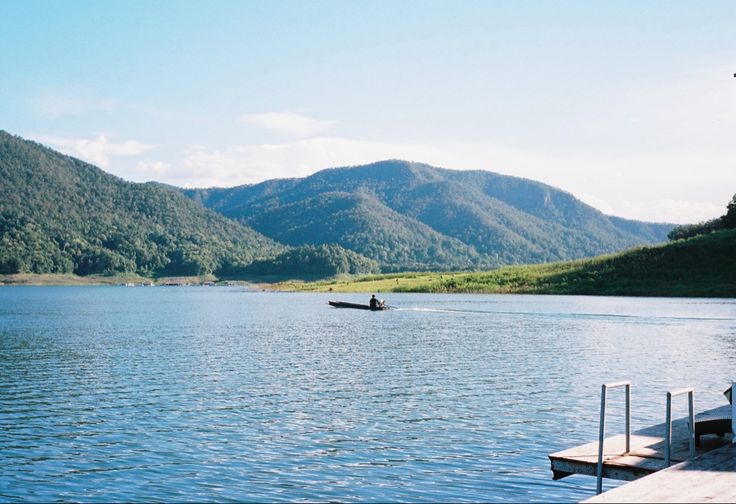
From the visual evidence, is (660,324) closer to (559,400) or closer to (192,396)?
(559,400)

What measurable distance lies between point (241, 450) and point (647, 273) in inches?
6330

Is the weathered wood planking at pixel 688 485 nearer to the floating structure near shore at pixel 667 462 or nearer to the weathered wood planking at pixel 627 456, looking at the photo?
the floating structure near shore at pixel 667 462

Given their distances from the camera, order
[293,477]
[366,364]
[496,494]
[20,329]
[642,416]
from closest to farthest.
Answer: [496,494], [293,477], [642,416], [366,364], [20,329]

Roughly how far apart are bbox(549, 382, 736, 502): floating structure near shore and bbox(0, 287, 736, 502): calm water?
182cm

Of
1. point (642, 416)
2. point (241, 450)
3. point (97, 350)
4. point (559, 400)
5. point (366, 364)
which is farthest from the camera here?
point (97, 350)

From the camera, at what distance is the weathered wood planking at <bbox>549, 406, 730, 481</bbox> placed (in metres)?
21.2

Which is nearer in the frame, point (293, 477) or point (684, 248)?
point (293, 477)

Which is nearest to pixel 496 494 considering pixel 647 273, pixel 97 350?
pixel 97 350

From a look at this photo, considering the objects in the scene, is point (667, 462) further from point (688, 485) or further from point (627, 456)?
point (688, 485)

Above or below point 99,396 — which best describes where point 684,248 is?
above

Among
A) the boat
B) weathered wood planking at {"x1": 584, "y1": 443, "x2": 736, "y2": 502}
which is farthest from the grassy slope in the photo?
weathered wood planking at {"x1": 584, "y1": 443, "x2": 736, "y2": 502}

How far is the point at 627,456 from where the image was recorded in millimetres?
22203

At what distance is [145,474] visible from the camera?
83.1 ft

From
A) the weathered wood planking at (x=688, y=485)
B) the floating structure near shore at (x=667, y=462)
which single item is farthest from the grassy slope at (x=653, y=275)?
the weathered wood planking at (x=688, y=485)
